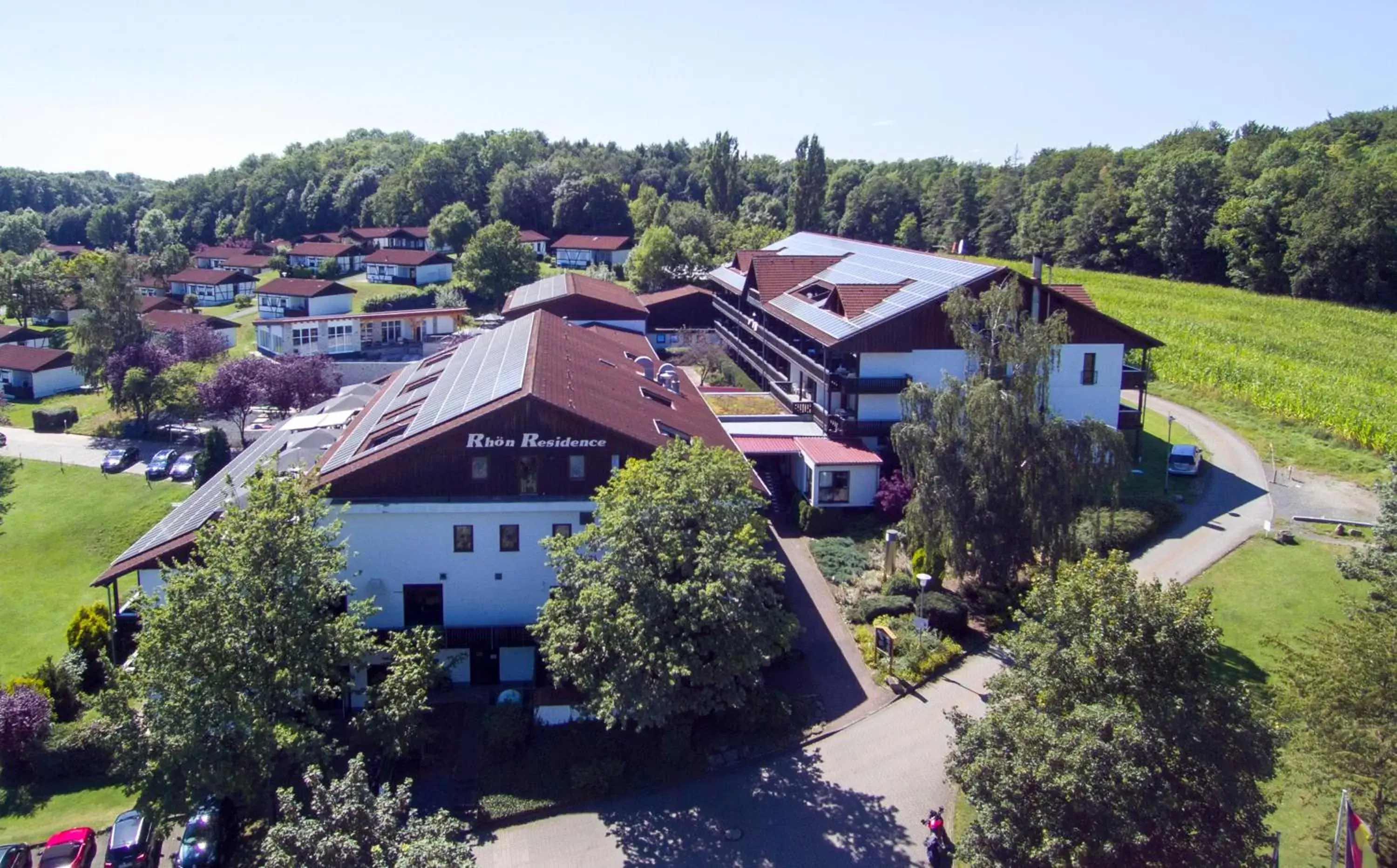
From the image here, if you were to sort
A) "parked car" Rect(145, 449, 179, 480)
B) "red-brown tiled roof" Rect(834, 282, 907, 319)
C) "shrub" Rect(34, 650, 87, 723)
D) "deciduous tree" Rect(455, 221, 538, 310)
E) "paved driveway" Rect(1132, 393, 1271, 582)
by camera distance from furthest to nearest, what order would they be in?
"deciduous tree" Rect(455, 221, 538, 310)
"parked car" Rect(145, 449, 179, 480)
"red-brown tiled roof" Rect(834, 282, 907, 319)
"paved driveway" Rect(1132, 393, 1271, 582)
"shrub" Rect(34, 650, 87, 723)

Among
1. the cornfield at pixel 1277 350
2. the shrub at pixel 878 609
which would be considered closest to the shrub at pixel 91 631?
the shrub at pixel 878 609

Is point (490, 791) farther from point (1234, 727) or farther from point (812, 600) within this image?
point (1234, 727)

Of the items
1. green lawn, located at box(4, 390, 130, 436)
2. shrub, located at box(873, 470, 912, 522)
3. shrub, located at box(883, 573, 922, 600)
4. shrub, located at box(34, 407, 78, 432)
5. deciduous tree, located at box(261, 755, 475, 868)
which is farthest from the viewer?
shrub, located at box(34, 407, 78, 432)

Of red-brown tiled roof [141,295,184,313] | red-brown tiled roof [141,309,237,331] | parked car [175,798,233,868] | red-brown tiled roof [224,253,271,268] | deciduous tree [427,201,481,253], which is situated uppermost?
deciduous tree [427,201,481,253]

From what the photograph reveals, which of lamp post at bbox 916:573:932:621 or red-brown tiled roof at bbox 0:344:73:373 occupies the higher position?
red-brown tiled roof at bbox 0:344:73:373

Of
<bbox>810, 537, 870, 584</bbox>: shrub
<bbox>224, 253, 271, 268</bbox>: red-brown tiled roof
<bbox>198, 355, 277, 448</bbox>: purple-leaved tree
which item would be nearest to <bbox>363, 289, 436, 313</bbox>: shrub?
<bbox>224, 253, 271, 268</bbox>: red-brown tiled roof

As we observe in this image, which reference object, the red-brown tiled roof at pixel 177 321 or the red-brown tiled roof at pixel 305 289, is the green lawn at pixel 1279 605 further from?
the red-brown tiled roof at pixel 305 289

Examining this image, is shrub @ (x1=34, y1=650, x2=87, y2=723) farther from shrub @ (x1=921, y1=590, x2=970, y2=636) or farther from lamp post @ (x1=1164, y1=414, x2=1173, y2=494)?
lamp post @ (x1=1164, y1=414, x2=1173, y2=494)
